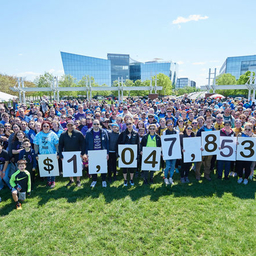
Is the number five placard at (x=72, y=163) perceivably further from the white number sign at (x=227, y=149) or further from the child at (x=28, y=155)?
the white number sign at (x=227, y=149)

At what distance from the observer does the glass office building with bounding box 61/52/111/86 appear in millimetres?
82812

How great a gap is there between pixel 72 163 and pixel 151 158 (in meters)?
2.59

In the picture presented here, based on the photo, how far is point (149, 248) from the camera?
3664 millimetres

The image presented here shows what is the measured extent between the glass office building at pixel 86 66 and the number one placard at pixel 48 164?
273 ft

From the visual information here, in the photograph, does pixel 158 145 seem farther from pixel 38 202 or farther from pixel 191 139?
pixel 38 202


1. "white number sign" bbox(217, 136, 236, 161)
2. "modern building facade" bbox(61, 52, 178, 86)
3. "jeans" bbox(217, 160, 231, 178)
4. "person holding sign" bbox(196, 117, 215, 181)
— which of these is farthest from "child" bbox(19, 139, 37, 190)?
"modern building facade" bbox(61, 52, 178, 86)

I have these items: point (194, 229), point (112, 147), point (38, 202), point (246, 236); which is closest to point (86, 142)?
point (112, 147)

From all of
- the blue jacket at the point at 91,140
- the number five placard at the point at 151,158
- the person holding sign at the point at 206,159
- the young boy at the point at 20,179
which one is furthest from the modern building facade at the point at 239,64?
the young boy at the point at 20,179

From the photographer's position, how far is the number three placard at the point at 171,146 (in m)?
5.78

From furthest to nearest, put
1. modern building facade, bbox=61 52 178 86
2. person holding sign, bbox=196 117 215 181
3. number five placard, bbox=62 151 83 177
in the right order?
modern building facade, bbox=61 52 178 86, person holding sign, bbox=196 117 215 181, number five placard, bbox=62 151 83 177

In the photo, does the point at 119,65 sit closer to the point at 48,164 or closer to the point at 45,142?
the point at 45,142

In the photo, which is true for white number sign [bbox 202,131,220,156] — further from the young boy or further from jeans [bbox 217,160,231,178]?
the young boy

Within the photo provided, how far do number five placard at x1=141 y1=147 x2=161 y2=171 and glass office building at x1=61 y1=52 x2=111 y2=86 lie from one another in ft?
274

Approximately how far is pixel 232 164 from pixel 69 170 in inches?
237
